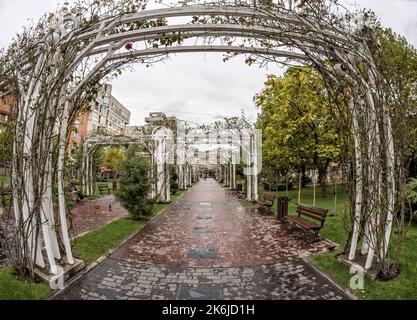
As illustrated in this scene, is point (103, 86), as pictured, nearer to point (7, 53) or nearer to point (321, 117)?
point (7, 53)

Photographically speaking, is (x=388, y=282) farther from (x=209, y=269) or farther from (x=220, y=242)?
(x=220, y=242)

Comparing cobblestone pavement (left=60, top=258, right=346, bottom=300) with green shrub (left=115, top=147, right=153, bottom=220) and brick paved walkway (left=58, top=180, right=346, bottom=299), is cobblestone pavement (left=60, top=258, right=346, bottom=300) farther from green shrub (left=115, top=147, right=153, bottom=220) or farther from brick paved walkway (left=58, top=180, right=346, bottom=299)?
green shrub (left=115, top=147, right=153, bottom=220)

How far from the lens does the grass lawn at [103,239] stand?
6746 millimetres

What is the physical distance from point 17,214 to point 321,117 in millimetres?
15654

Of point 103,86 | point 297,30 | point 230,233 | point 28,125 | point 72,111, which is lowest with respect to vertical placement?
point 230,233

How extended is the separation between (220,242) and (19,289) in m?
5.08

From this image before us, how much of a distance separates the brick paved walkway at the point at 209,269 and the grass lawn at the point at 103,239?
328 millimetres

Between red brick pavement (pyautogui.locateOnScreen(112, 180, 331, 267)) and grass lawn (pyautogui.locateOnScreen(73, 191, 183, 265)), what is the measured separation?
339mm

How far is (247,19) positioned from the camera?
5102mm

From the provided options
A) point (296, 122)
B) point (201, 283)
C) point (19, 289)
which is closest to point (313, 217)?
point (201, 283)

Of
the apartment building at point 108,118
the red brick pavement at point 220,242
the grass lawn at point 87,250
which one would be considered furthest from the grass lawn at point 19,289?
the apartment building at point 108,118

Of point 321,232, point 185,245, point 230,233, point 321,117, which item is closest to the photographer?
point 185,245

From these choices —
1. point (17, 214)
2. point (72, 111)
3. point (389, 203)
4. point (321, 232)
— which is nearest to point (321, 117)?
point (321, 232)

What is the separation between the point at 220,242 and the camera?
8469 mm
